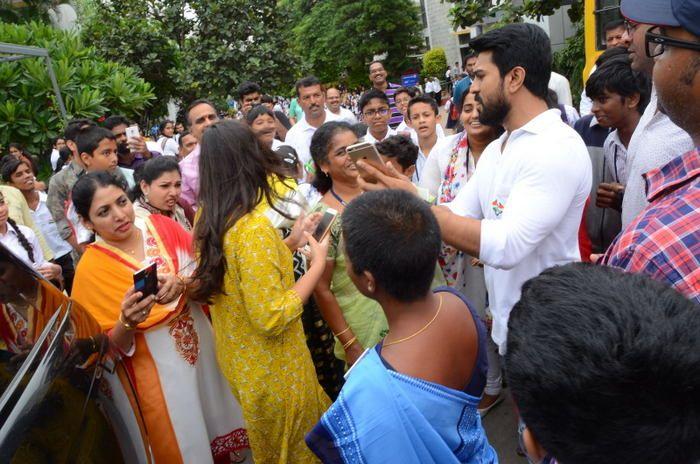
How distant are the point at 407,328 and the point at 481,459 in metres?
0.52

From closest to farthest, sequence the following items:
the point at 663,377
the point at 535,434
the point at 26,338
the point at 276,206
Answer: the point at 663,377 → the point at 535,434 → the point at 26,338 → the point at 276,206

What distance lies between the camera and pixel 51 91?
757cm

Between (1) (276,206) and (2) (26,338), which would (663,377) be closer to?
(2) (26,338)

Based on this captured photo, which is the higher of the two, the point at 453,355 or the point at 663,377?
the point at 663,377

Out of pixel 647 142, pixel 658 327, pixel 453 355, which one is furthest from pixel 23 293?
pixel 647 142

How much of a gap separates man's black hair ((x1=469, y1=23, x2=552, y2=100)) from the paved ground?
1.72 m

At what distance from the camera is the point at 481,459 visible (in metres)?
1.68

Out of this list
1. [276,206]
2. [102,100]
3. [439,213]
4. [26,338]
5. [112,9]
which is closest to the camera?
→ [26,338]

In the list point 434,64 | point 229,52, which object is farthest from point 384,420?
point 434,64

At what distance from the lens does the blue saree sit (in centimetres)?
135

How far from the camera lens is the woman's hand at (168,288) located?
7.61 ft

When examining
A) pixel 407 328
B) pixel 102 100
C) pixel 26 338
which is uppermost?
pixel 26 338

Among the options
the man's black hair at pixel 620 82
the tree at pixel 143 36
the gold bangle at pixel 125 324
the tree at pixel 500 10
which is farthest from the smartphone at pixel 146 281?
the tree at pixel 143 36

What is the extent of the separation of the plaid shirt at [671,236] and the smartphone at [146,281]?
1.67 metres
